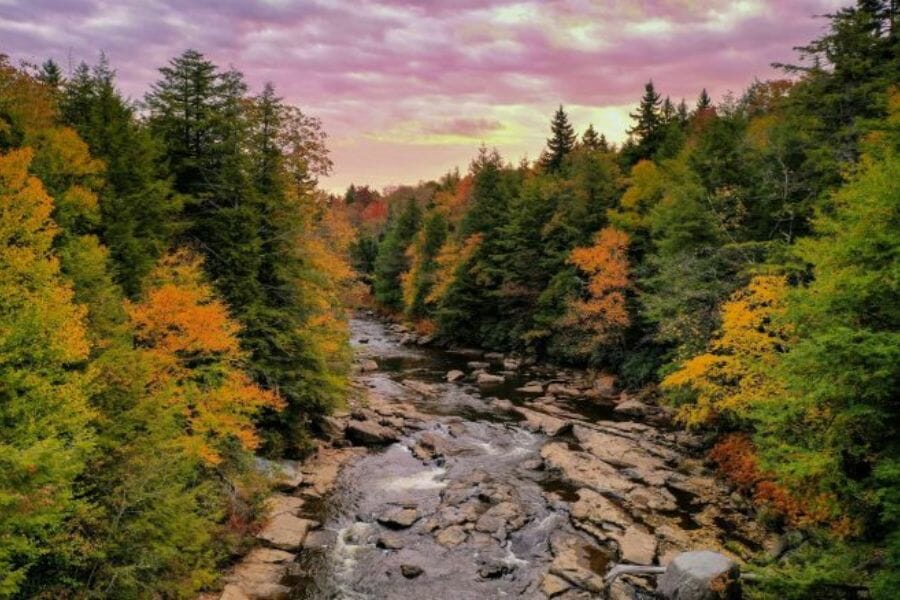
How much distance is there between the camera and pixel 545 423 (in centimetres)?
2944

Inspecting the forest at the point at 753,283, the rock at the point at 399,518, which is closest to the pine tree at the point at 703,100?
the forest at the point at 753,283

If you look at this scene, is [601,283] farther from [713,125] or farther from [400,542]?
[400,542]

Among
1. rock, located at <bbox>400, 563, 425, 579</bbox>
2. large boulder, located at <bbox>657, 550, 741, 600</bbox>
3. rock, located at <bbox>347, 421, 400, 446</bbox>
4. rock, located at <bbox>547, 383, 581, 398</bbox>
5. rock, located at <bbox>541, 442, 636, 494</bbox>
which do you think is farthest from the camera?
rock, located at <bbox>547, 383, 581, 398</bbox>

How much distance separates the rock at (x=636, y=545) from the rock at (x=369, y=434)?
12497 mm

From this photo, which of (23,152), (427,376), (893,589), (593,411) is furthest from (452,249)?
(893,589)

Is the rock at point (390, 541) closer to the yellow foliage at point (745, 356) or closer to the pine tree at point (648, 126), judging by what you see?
the yellow foliage at point (745, 356)

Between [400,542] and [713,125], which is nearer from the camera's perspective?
[400,542]

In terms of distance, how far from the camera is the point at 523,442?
89.5ft

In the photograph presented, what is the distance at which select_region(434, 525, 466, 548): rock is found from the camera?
1750 centimetres

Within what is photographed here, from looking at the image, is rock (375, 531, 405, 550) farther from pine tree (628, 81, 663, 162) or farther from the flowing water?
pine tree (628, 81, 663, 162)

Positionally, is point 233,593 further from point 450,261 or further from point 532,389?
point 450,261

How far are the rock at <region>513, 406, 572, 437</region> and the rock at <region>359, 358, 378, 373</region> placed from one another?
14569 millimetres

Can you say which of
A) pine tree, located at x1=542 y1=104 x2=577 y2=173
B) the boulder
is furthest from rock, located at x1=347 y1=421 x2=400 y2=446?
pine tree, located at x1=542 y1=104 x2=577 y2=173

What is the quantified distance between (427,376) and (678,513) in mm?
24099
